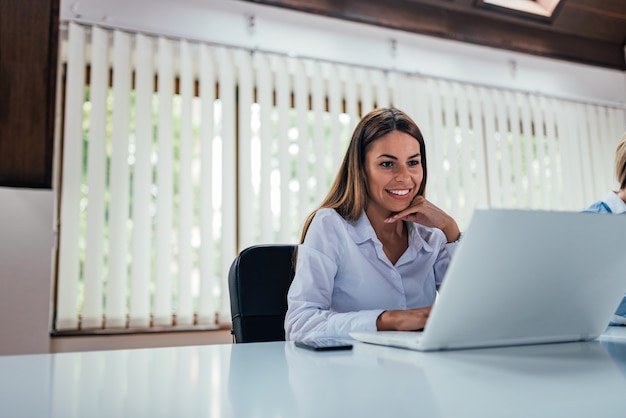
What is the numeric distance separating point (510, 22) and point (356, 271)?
108 inches

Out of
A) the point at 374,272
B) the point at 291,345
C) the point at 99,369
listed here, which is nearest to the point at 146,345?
the point at 374,272

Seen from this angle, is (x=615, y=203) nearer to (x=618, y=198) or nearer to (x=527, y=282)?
(x=618, y=198)

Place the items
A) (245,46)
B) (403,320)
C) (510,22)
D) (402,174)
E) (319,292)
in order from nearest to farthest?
1. (403,320)
2. (319,292)
3. (402,174)
4. (245,46)
5. (510,22)

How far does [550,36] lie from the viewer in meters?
3.69

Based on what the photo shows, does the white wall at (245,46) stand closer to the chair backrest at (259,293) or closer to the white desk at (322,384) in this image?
the chair backrest at (259,293)

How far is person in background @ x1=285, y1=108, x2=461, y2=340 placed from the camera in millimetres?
1385

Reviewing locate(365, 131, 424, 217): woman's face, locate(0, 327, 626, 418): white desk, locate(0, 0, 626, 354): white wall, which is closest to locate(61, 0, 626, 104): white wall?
locate(0, 0, 626, 354): white wall

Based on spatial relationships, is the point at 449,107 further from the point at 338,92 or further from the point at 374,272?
the point at 374,272

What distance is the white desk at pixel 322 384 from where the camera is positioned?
16.2 inches

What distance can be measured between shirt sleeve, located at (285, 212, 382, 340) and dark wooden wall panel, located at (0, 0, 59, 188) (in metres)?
1.38

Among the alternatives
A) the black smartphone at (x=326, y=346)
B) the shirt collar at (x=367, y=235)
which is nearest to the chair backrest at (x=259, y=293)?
the shirt collar at (x=367, y=235)

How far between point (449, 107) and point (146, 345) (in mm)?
2146

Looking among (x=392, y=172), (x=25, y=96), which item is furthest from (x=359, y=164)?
(x=25, y=96)

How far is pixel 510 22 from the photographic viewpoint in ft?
11.6
